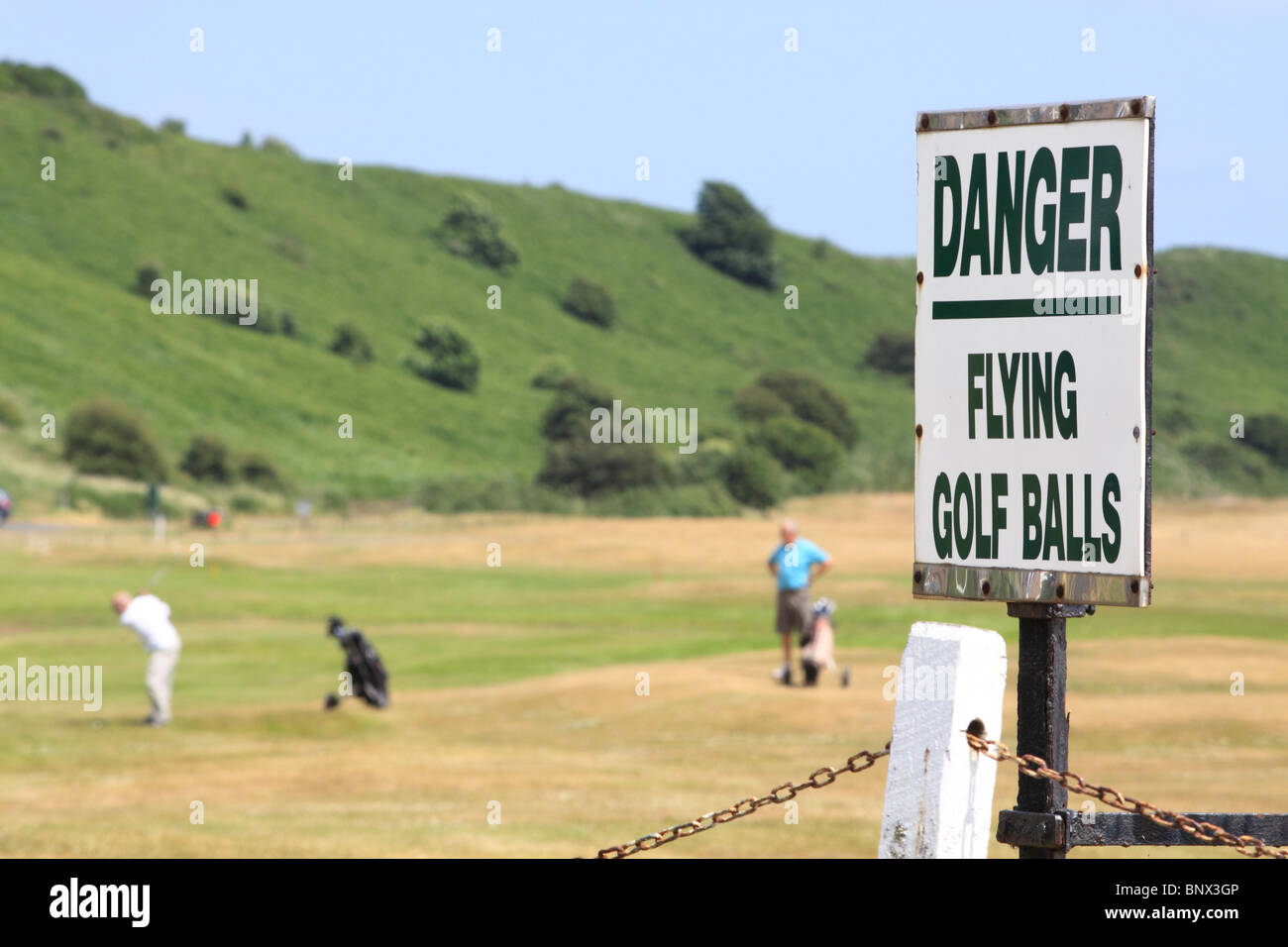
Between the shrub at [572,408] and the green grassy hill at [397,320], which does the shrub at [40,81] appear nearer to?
the green grassy hill at [397,320]

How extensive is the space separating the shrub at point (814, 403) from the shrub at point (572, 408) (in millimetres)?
12577

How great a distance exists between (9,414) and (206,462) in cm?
930

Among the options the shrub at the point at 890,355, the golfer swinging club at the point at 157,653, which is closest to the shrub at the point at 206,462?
the golfer swinging club at the point at 157,653

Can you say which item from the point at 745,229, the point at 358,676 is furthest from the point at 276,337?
the point at 358,676

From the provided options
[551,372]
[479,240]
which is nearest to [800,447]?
[551,372]

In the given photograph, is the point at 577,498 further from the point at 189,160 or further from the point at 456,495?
the point at 189,160

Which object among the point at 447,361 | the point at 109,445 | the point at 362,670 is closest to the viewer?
the point at 362,670

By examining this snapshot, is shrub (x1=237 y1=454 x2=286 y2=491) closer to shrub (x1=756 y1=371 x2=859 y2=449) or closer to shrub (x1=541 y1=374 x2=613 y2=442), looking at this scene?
shrub (x1=541 y1=374 x2=613 y2=442)

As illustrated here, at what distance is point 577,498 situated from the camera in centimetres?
8169

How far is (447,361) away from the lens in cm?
11619

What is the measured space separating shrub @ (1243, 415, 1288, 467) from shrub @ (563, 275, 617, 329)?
4956 centimetres

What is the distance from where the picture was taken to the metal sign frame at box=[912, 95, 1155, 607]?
171 inches

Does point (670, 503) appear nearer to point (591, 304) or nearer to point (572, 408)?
point (572, 408)
